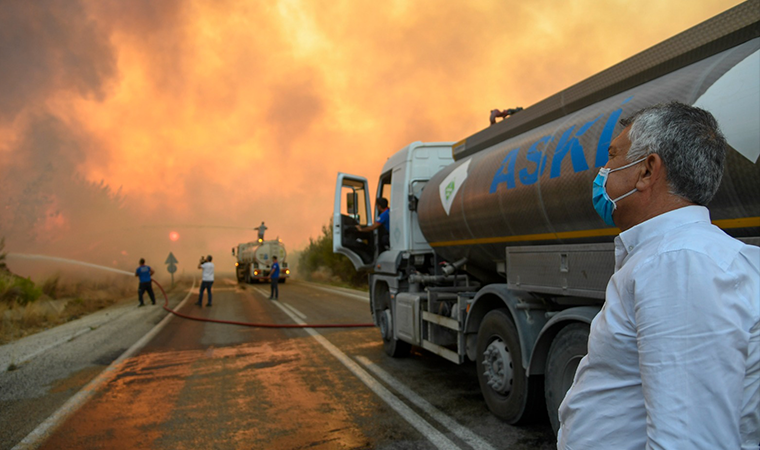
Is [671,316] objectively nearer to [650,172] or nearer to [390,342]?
[650,172]

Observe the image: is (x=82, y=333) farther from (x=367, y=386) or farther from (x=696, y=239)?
(x=696, y=239)

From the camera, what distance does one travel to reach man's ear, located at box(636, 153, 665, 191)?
4.42 ft

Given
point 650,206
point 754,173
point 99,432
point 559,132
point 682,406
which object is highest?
point 559,132

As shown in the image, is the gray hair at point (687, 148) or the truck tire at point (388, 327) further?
the truck tire at point (388, 327)

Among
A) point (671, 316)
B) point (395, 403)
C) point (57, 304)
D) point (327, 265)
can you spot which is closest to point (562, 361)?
point (395, 403)

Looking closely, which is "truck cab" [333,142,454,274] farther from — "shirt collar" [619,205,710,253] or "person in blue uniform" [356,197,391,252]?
"shirt collar" [619,205,710,253]

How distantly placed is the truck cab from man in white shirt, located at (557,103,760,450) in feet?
20.4

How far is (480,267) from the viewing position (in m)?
6.55

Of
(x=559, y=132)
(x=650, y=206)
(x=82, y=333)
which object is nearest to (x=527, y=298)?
(x=559, y=132)

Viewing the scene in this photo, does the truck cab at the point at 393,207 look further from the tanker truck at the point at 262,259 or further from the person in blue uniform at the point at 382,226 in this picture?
the tanker truck at the point at 262,259

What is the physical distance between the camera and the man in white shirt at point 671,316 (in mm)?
1057

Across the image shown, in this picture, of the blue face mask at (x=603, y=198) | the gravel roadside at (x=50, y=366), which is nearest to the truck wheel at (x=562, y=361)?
the blue face mask at (x=603, y=198)

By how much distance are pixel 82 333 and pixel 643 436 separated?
1314 centimetres

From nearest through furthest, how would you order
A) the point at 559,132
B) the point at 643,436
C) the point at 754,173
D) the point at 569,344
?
1. the point at 643,436
2. the point at 754,173
3. the point at 569,344
4. the point at 559,132
